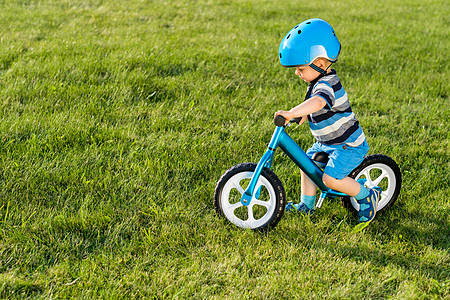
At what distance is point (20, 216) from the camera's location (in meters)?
3.39

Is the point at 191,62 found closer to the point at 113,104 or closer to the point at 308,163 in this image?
the point at 113,104

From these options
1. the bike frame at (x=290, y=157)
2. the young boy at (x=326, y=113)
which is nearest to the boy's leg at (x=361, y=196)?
the young boy at (x=326, y=113)

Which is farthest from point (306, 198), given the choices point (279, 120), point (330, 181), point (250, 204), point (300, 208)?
point (279, 120)

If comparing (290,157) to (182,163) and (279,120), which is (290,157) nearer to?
(279,120)

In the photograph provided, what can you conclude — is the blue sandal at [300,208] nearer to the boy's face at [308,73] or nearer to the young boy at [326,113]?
the young boy at [326,113]

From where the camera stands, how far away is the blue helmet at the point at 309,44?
3102 millimetres

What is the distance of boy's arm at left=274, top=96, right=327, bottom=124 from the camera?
298 centimetres

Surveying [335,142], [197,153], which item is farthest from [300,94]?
[335,142]

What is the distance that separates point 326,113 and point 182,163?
4.88 ft

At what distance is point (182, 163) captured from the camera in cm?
414

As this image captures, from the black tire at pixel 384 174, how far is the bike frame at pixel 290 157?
11.0 inches

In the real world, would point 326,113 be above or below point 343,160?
above

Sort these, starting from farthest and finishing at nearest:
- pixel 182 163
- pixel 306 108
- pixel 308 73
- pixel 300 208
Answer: pixel 182 163 → pixel 300 208 → pixel 308 73 → pixel 306 108

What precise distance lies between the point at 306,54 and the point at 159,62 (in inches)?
130
